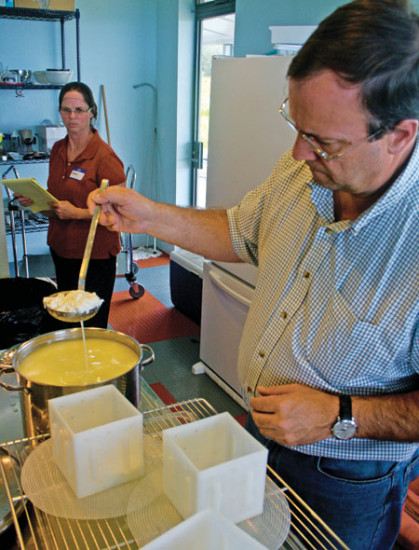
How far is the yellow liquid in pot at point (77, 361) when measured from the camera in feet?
3.63

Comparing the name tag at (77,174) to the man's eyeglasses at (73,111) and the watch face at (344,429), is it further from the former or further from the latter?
the watch face at (344,429)

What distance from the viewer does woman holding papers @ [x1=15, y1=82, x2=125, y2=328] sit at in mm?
2611

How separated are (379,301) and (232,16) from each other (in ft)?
13.1

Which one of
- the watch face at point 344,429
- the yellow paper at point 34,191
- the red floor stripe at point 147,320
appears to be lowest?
the red floor stripe at point 147,320

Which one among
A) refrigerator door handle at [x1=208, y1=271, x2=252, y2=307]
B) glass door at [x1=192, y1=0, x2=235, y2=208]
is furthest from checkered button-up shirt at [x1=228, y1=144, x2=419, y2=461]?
glass door at [x1=192, y1=0, x2=235, y2=208]

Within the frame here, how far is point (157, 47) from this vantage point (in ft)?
16.3

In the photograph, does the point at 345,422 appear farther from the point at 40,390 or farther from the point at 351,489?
the point at 40,390

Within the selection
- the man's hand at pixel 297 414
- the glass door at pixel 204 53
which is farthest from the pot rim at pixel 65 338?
the glass door at pixel 204 53

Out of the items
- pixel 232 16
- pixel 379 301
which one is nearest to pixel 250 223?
pixel 379 301

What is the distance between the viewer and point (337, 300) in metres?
1.01

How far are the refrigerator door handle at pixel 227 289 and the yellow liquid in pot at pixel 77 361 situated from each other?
4.38 ft

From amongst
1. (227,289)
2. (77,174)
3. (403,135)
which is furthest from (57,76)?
(403,135)

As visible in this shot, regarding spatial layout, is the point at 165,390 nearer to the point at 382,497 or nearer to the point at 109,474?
the point at 382,497

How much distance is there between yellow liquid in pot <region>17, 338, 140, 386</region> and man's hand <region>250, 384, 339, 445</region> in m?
0.30
